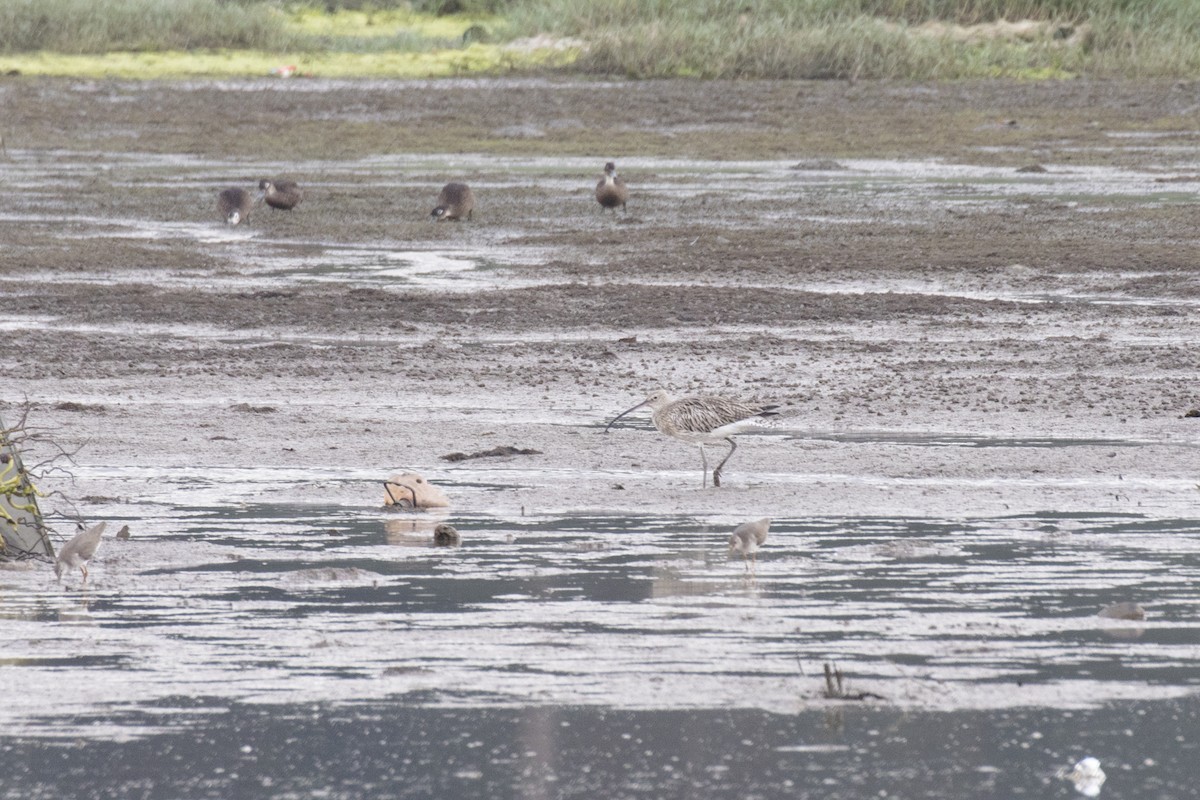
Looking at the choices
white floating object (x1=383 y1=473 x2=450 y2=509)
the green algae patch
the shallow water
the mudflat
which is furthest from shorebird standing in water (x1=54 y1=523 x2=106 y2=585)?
the green algae patch

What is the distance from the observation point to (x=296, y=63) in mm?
49625

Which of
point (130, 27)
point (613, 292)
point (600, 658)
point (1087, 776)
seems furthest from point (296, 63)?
point (1087, 776)

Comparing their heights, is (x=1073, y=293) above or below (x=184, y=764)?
below

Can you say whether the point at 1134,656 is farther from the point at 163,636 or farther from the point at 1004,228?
the point at 1004,228

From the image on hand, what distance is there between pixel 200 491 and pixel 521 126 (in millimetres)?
28407

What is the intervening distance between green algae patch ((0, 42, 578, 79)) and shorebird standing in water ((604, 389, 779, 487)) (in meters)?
36.6

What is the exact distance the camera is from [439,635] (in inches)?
293

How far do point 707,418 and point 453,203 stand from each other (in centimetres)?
1378

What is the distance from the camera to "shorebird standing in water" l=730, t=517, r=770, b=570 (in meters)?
8.70

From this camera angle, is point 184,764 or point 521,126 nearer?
point 184,764

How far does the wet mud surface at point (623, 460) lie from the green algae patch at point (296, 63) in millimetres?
18596

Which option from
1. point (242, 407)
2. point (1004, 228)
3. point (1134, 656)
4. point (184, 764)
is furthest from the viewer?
point (1004, 228)

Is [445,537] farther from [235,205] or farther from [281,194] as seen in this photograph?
[281,194]

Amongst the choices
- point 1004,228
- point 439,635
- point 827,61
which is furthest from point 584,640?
point 827,61
